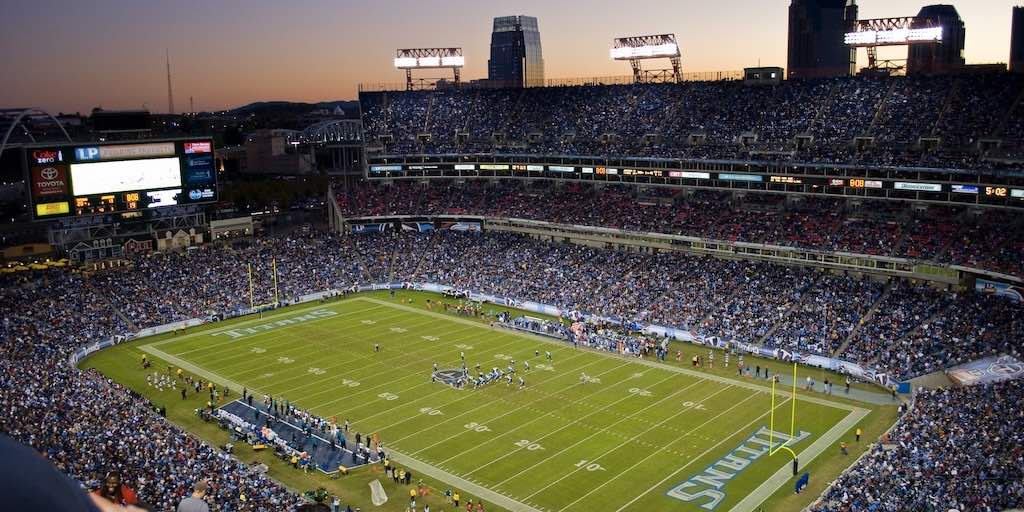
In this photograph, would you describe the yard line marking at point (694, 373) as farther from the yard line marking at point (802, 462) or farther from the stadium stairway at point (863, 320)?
the stadium stairway at point (863, 320)

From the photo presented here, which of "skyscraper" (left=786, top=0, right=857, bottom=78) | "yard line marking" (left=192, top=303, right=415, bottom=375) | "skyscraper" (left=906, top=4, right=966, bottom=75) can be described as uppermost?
"skyscraper" (left=786, top=0, right=857, bottom=78)

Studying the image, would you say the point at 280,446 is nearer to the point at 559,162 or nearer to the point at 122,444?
the point at 122,444

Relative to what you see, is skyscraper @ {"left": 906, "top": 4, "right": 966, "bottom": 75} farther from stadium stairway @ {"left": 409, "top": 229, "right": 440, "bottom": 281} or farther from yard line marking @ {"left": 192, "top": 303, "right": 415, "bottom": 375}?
yard line marking @ {"left": 192, "top": 303, "right": 415, "bottom": 375}

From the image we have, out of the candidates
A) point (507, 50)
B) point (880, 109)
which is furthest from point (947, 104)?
point (507, 50)

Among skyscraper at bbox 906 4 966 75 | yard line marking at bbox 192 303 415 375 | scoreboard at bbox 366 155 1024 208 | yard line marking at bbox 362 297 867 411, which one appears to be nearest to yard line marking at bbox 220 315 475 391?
yard line marking at bbox 192 303 415 375

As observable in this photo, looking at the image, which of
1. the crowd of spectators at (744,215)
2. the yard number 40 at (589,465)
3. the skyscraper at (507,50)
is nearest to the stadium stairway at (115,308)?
the crowd of spectators at (744,215)

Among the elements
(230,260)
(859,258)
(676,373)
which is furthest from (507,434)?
(230,260)

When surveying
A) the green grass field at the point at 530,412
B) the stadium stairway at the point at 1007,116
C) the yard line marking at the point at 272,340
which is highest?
the stadium stairway at the point at 1007,116
